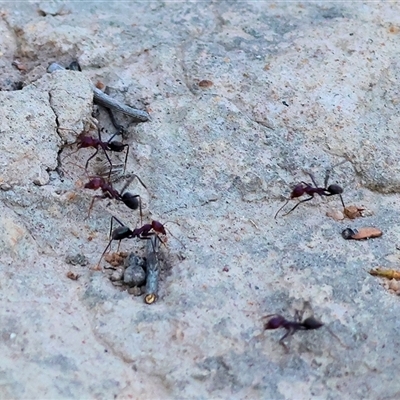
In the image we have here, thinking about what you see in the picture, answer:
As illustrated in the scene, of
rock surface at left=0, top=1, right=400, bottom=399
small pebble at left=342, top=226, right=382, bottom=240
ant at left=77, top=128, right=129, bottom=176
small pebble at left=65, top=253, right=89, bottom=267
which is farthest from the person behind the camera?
ant at left=77, top=128, right=129, bottom=176

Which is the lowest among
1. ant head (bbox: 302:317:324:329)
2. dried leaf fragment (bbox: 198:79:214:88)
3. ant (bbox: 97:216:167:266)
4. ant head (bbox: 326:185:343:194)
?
ant (bbox: 97:216:167:266)

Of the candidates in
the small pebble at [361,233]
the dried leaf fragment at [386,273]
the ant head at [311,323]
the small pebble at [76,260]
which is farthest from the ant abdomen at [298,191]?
the small pebble at [76,260]

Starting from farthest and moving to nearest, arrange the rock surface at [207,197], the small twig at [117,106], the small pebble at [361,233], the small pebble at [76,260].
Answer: the small twig at [117,106] < the small pebble at [361,233] < the small pebble at [76,260] < the rock surface at [207,197]

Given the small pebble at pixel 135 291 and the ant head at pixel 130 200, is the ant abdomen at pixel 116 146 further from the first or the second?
the small pebble at pixel 135 291

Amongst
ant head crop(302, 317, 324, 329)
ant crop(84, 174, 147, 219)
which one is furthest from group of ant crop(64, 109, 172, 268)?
ant head crop(302, 317, 324, 329)

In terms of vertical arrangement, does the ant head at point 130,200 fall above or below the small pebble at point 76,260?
above

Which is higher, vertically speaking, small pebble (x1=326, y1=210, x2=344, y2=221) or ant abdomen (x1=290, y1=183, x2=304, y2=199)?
ant abdomen (x1=290, y1=183, x2=304, y2=199)

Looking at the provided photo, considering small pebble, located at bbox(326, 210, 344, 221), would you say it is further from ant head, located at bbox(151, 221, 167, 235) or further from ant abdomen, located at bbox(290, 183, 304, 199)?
ant head, located at bbox(151, 221, 167, 235)
